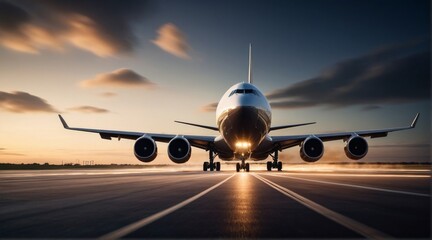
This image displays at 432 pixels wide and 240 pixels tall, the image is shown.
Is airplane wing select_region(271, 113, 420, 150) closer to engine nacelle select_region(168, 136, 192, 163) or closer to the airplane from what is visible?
the airplane

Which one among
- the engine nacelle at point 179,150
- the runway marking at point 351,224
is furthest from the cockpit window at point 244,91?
the runway marking at point 351,224

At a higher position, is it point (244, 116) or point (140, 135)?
point (244, 116)

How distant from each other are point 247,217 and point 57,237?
2152mm

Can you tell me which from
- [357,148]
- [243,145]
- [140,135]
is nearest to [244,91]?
[243,145]

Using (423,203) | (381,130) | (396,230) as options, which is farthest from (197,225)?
(381,130)

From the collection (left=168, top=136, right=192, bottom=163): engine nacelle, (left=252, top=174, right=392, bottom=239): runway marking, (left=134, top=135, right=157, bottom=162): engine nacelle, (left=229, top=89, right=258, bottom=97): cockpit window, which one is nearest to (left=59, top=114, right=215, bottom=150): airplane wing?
(left=134, top=135, right=157, bottom=162): engine nacelle

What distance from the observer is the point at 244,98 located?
18.3 m

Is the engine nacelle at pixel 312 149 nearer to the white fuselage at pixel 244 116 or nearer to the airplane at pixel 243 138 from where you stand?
the airplane at pixel 243 138

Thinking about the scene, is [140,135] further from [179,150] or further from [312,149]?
[312,149]

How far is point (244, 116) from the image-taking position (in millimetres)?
18156

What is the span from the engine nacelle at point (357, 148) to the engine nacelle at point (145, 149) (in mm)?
12567

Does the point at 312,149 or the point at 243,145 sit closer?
the point at 243,145

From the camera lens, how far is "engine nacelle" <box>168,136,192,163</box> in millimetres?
22500

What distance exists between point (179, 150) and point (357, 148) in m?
11.7
